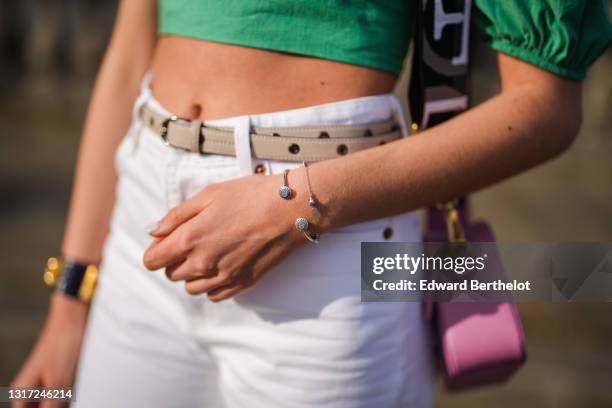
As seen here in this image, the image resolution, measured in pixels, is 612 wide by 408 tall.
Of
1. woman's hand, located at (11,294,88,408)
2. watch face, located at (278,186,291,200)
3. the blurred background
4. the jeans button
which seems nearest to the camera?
watch face, located at (278,186,291,200)

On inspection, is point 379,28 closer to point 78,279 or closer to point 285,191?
point 285,191

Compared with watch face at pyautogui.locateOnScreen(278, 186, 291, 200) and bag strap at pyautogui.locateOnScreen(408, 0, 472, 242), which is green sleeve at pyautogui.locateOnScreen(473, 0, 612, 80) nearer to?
bag strap at pyautogui.locateOnScreen(408, 0, 472, 242)

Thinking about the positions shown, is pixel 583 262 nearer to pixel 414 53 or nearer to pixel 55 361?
pixel 414 53

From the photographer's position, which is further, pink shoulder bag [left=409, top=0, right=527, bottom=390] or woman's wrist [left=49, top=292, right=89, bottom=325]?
woman's wrist [left=49, top=292, right=89, bottom=325]

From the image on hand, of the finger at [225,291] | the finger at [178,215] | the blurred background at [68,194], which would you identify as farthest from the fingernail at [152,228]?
the blurred background at [68,194]

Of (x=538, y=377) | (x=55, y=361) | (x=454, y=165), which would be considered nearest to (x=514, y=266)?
(x=454, y=165)

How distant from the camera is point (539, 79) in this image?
3.16 feet

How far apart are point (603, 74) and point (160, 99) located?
→ 4.89m

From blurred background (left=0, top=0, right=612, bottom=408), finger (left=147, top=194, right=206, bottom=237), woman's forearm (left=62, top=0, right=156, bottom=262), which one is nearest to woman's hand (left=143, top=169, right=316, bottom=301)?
finger (left=147, top=194, right=206, bottom=237)

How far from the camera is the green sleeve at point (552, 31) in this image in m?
0.95

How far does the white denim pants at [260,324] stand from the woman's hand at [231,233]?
0.05 m

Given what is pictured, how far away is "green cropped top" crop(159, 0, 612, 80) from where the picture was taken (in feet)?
3.13

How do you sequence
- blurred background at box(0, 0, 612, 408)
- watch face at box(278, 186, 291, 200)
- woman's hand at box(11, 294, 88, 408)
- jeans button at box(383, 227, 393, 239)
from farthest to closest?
blurred background at box(0, 0, 612, 408) → woman's hand at box(11, 294, 88, 408) → jeans button at box(383, 227, 393, 239) → watch face at box(278, 186, 291, 200)

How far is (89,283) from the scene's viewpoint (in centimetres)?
134
